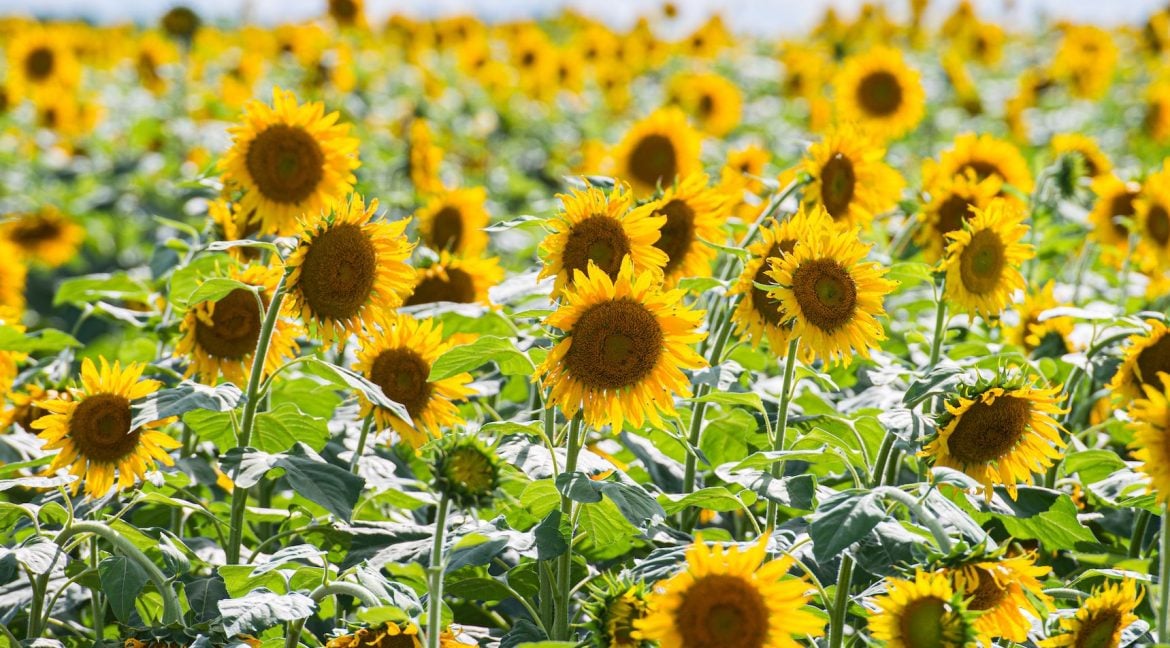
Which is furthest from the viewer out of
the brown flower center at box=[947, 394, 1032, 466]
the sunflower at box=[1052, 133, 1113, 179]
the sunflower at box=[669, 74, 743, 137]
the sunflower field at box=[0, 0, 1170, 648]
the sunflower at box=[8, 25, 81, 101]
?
the sunflower at box=[8, 25, 81, 101]

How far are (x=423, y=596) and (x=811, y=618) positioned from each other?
0.96 meters

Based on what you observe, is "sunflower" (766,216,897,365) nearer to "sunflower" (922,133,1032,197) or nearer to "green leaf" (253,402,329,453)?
"green leaf" (253,402,329,453)

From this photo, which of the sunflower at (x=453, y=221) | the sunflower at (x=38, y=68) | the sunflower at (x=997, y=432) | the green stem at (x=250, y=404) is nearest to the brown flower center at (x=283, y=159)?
the green stem at (x=250, y=404)

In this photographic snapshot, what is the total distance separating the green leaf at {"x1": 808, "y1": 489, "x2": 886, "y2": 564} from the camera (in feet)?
6.82

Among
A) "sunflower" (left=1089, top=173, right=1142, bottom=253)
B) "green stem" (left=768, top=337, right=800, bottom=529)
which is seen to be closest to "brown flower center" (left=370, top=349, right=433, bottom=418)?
"green stem" (left=768, top=337, right=800, bottom=529)

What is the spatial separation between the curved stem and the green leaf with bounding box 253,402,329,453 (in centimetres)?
40

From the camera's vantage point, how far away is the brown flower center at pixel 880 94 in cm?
555

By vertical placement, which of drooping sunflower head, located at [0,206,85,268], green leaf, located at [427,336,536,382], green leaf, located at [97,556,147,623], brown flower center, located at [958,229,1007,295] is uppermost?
drooping sunflower head, located at [0,206,85,268]

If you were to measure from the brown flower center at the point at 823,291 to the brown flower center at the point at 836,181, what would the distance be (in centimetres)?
81

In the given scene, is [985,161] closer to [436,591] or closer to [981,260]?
[981,260]

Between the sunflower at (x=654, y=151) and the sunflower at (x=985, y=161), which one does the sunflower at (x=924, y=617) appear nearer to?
the sunflower at (x=985, y=161)

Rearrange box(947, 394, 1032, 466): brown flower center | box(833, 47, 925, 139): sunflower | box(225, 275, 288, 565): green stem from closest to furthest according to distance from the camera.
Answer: box(947, 394, 1032, 466): brown flower center, box(225, 275, 288, 565): green stem, box(833, 47, 925, 139): sunflower

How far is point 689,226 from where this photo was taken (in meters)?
3.27

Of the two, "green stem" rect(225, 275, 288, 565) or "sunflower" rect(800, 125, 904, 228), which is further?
"sunflower" rect(800, 125, 904, 228)
